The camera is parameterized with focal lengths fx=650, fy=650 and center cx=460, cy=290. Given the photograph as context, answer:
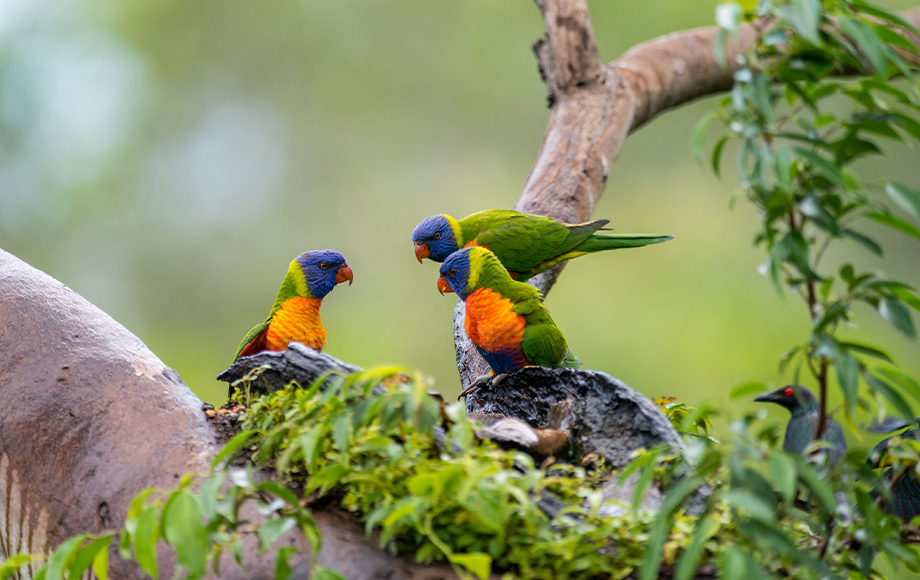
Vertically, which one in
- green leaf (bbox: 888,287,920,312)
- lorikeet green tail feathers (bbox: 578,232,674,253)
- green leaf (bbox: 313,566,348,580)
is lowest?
green leaf (bbox: 313,566,348,580)

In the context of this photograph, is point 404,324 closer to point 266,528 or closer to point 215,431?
point 215,431

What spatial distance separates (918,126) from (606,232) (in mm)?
1539

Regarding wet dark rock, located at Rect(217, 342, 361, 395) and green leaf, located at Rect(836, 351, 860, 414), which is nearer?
green leaf, located at Rect(836, 351, 860, 414)

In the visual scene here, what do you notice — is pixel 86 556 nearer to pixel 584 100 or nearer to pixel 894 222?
pixel 894 222

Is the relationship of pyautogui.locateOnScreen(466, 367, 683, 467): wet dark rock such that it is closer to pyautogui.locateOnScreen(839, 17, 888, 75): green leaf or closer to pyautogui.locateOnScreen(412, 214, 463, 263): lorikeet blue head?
pyautogui.locateOnScreen(839, 17, 888, 75): green leaf

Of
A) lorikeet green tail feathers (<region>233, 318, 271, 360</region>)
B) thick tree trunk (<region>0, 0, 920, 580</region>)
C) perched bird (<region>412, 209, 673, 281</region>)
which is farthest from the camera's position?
perched bird (<region>412, 209, 673, 281</region>)

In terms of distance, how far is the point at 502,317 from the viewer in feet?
5.95

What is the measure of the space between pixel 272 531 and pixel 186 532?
0.11 meters

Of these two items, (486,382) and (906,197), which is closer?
(906,197)

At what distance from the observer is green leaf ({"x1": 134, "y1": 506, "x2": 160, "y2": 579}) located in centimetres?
82

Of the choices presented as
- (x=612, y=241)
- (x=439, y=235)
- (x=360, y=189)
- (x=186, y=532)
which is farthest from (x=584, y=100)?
(x=360, y=189)

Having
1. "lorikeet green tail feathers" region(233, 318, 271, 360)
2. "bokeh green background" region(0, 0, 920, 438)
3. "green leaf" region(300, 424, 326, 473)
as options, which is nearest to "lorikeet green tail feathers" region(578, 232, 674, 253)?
"lorikeet green tail feathers" region(233, 318, 271, 360)

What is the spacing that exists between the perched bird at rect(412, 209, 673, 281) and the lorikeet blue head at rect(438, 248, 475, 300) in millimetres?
378

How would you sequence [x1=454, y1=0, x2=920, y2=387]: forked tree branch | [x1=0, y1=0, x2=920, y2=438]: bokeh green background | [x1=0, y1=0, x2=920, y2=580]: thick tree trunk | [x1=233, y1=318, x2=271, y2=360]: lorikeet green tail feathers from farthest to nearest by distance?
1. [x1=0, y1=0, x2=920, y2=438]: bokeh green background
2. [x1=454, y1=0, x2=920, y2=387]: forked tree branch
3. [x1=233, y1=318, x2=271, y2=360]: lorikeet green tail feathers
4. [x1=0, y1=0, x2=920, y2=580]: thick tree trunk
